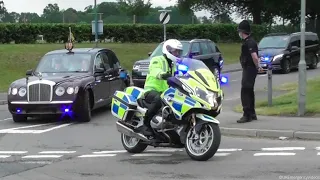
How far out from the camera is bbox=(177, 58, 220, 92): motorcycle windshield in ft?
27.5

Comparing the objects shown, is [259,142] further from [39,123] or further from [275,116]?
[39,123]

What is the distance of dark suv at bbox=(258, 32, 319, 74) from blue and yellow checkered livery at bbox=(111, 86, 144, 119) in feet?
55.0

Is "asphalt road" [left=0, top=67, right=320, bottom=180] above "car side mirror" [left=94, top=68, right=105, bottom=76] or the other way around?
the other way around

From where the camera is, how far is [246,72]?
11.9 metres

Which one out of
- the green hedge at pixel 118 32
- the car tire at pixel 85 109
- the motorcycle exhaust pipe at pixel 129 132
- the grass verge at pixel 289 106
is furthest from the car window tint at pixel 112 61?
the green hedge at pixel 118 32

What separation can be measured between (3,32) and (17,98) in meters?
23.8

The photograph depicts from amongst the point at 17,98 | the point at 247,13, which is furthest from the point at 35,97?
the point at 247,13

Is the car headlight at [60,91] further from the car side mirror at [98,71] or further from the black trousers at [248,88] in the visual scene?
the black trousers at [248,88]

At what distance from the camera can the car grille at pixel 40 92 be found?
13266 mm

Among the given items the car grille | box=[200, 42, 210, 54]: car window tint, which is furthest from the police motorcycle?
box=[200, 42, 210, 54]: car window tint

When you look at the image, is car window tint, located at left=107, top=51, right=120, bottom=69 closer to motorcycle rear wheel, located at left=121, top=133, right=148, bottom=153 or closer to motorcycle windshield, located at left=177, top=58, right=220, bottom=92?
motorcycle rear wheel, located at left=121, top=133, right=148, bottom=153

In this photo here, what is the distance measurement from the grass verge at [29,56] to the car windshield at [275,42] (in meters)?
6.97

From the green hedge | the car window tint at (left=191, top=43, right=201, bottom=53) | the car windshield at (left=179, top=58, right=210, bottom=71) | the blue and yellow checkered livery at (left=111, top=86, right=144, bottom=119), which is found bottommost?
the blue and yellow checkered livery at (left=111, top=86, right=144, bottom=119)

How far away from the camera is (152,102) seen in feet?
29.3
